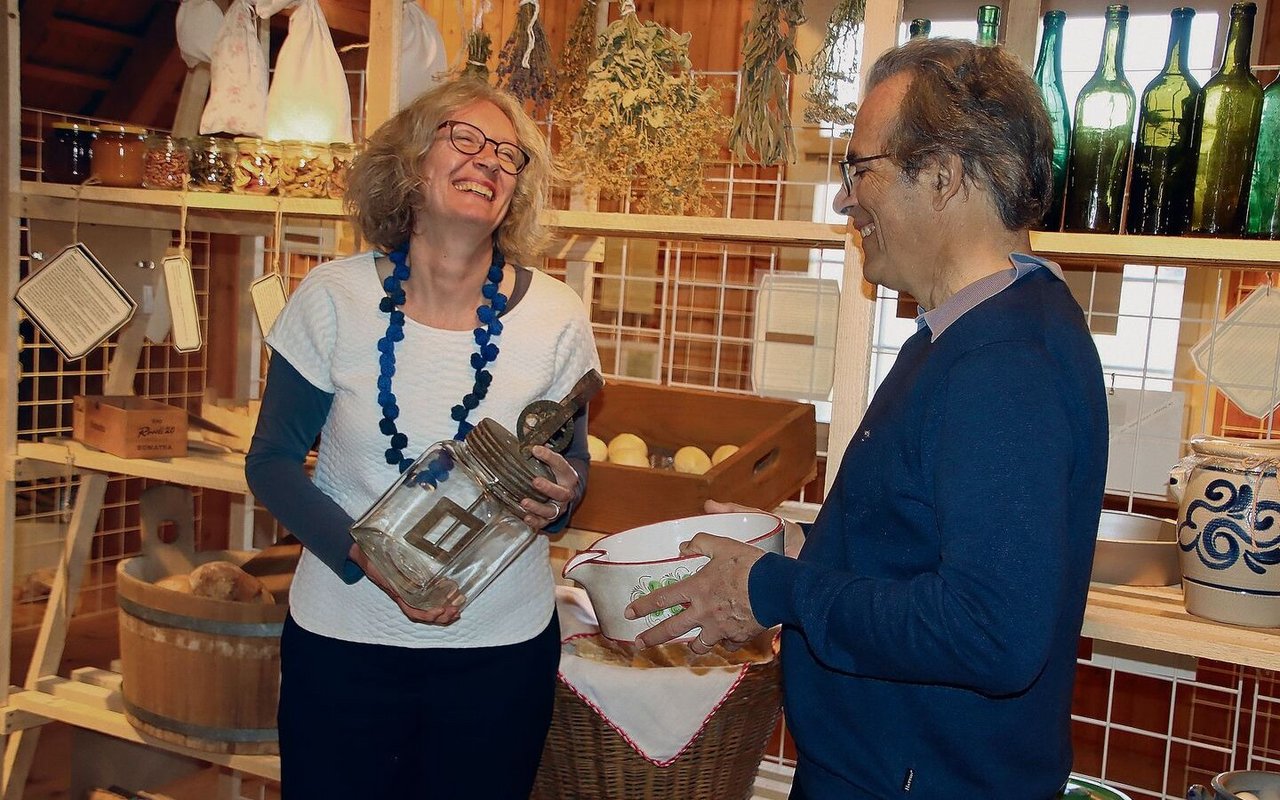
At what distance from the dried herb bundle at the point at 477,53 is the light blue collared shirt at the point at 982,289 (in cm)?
109

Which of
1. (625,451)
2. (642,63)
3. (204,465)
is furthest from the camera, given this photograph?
(204,465)

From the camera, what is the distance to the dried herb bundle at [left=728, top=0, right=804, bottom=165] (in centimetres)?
→ 173

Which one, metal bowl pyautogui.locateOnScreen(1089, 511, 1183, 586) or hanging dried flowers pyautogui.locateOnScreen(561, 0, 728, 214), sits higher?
hanging dried flowers pyautogui.locateOnScreen(561, 0, 728, 214)

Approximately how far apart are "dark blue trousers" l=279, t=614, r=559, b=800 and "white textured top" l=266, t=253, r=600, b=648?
3cm

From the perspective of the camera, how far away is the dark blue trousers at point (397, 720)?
1.45 meters

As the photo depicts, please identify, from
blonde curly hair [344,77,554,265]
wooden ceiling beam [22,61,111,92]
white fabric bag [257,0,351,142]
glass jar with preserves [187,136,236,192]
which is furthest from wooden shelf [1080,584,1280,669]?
wooden ceiling beam [22,61,111,92]

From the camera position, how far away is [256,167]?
2.05 m

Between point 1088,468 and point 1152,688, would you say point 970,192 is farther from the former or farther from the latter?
point 1152,688

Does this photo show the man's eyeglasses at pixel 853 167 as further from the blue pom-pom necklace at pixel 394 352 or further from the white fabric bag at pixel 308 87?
the white fabric bag at pixel 308 87

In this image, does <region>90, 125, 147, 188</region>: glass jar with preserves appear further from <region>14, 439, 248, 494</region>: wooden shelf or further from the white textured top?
the white textured top

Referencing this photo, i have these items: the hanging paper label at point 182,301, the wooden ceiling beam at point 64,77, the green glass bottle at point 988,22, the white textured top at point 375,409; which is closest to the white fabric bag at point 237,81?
the hanging paper label at point 182,301

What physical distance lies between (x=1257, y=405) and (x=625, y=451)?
1.00 meters

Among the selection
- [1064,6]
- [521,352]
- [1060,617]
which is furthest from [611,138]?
[1064,6]

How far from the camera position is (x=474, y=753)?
1479 millimetres
